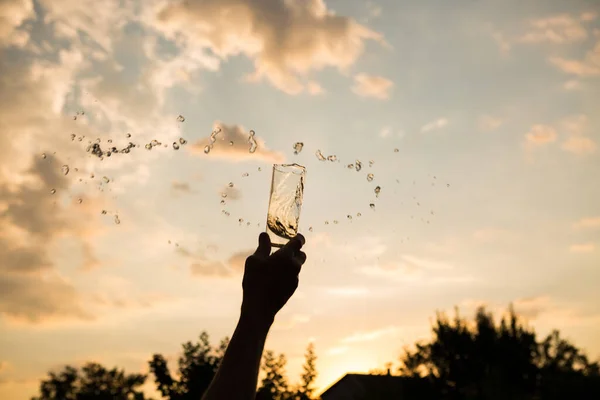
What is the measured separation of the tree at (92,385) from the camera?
283 ft

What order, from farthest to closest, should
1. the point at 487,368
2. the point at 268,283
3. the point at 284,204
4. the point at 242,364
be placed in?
the point at 487,368 < the point at 284,204 < the point at 268,283 < the point at 242,364

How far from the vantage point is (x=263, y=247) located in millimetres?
3270

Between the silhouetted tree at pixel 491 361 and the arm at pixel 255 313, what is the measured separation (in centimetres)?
4905

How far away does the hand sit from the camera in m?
2.60

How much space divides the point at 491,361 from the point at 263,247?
180 ft

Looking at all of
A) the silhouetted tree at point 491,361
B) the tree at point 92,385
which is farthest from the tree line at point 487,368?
the tree at point 92,385

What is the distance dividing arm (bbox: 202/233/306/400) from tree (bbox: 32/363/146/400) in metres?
91.8

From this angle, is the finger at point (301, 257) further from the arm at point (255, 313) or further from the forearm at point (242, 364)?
the forearm at point (242, 364)

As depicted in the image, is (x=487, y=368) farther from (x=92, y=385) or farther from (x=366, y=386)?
(x=92, y=385)

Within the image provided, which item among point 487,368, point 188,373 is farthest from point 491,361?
point 188,373

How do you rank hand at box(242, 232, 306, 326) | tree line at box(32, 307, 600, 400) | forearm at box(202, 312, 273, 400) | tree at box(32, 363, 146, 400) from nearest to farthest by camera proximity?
forearm at box(202, 312, 273, 400)
hand at box(242, 232, 306, 326)
tree line at box(32, 307, 600, 400)
tree at box(32, 363, 146, 400)

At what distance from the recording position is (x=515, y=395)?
46.2m

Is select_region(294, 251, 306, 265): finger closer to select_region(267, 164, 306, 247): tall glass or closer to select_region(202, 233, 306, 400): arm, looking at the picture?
select_region(202, 233, 306, 400): arm

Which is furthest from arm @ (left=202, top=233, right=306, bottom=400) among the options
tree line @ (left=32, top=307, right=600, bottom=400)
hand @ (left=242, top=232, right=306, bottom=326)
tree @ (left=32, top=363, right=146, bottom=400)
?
tree @ (left=32, top=363, right=146, bottom=400)
